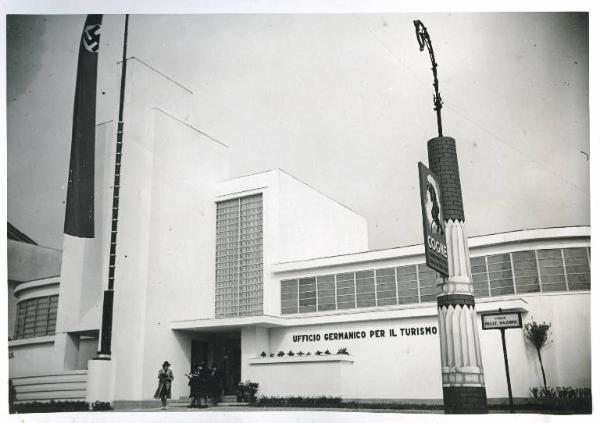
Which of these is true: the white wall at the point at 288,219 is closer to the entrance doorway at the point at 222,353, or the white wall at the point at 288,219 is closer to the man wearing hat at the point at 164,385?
the entrance doorway at the point at 222,353

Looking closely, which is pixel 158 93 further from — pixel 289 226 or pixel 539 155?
pixel 539 155

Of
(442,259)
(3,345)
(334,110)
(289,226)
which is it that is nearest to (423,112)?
(334,110)

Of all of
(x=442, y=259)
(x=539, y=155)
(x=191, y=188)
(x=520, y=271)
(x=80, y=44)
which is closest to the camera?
(x=442, y=259)

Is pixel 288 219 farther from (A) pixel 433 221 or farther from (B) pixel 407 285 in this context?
(A) pixel 433 221

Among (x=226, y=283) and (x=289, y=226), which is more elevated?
(x=289, y=226)

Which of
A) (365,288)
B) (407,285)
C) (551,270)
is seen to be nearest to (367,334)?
(365,288)

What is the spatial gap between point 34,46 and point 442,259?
7.30m

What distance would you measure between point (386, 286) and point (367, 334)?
130 centimetres

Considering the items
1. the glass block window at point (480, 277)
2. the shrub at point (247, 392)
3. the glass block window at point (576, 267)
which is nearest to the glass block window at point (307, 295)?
the shrub at point (247, 392)

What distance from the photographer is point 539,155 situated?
9.60 metres

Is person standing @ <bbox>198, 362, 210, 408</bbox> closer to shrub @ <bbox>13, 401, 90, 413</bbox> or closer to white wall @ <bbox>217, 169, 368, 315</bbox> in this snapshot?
shrub @ <bbox>13, 401, 90, 413</bbox>

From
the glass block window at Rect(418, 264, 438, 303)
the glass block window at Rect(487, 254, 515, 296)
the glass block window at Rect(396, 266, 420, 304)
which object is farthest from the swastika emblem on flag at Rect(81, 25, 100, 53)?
the glass block window at Rect(487, 254, 515, 296)

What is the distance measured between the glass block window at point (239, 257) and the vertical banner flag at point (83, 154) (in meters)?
3.43

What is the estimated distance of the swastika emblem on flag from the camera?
10.2m
